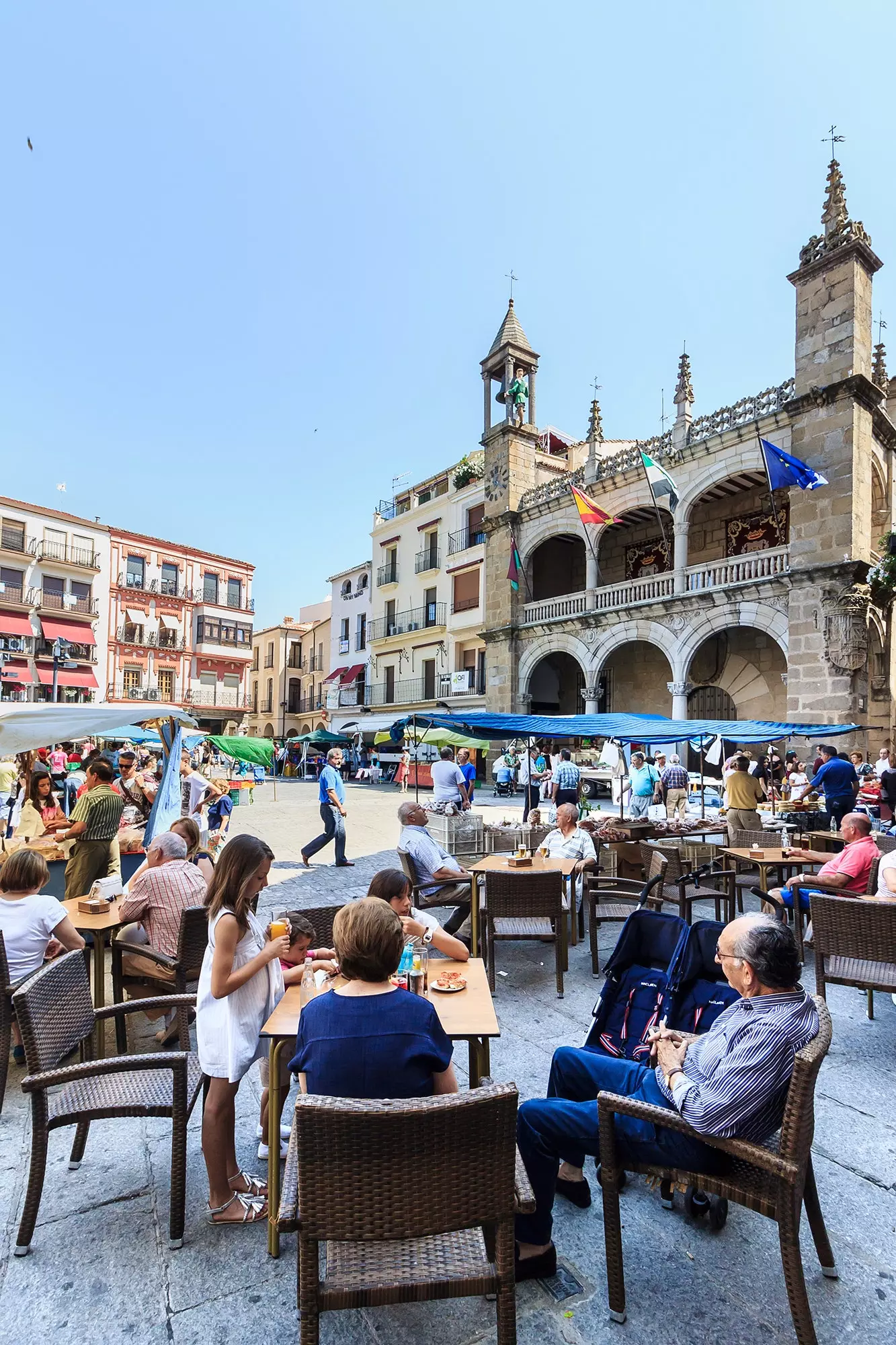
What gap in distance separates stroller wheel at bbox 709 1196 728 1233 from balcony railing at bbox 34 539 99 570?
37244mm

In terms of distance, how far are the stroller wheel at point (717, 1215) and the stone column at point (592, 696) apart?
58.1 feet

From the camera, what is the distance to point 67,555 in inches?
1356

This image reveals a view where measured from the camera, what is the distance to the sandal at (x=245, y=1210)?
2.53 meters

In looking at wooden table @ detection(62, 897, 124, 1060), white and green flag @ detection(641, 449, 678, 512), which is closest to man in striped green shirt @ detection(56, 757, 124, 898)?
wooden table @ detection(62, 897, 124, 1060)

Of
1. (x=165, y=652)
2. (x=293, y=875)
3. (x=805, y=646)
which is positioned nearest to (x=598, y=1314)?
(x=293, y=875)

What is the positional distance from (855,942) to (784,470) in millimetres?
12341

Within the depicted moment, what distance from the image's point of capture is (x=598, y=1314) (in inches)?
84.7

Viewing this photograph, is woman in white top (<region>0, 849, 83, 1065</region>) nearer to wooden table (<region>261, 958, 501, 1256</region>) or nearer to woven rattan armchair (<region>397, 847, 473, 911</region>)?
wooden table (<region>261, 958, 501, 1256</region>)

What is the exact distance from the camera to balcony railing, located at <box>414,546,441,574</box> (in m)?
30.2

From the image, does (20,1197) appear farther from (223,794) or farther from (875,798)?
(875,798)

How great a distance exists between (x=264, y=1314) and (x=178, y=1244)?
470mm

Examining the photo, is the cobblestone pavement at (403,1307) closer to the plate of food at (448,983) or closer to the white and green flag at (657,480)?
the plate of food at (448,983)

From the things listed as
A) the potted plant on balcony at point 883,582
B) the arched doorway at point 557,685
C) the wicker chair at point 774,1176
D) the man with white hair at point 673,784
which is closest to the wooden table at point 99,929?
the wicker chair at point 774,1176

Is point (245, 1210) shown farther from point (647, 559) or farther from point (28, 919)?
point (647, 559)
